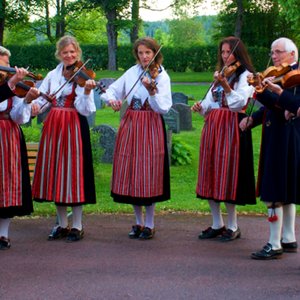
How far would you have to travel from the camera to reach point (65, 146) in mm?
6801

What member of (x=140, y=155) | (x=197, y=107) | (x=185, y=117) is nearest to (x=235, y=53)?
(x=197, y=107)

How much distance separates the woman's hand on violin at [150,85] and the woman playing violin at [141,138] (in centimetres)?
15

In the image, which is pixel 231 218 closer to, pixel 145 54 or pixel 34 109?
pixel 145 54

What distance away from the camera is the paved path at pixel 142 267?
Answer: 17.5 ft

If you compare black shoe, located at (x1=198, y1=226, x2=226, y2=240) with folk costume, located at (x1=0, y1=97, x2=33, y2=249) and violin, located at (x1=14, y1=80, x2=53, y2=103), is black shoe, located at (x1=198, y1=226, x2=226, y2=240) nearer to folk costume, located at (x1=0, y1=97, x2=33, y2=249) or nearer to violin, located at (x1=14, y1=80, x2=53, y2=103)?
folk costume, located at (x1=0, y1=97, x2=33, y2=249)

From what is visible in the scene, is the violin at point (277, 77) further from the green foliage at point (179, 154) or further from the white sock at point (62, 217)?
the green foliage at point (179, 154)

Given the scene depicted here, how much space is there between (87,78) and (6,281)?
79.0 inches

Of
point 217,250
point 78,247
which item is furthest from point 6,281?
point 217,250

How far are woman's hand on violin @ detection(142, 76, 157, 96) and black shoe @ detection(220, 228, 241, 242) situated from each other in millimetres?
1516

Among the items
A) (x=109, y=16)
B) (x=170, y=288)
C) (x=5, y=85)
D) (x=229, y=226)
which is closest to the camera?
(x=170, y=288)

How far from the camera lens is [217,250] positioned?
6.57 metres

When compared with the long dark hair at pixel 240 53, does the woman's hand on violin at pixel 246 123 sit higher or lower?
lower

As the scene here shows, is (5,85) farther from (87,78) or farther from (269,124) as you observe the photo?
(269,124)

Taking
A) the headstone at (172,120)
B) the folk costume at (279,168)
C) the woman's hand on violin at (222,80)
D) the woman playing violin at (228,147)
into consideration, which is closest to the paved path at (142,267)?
the folk costume at (279,168)
